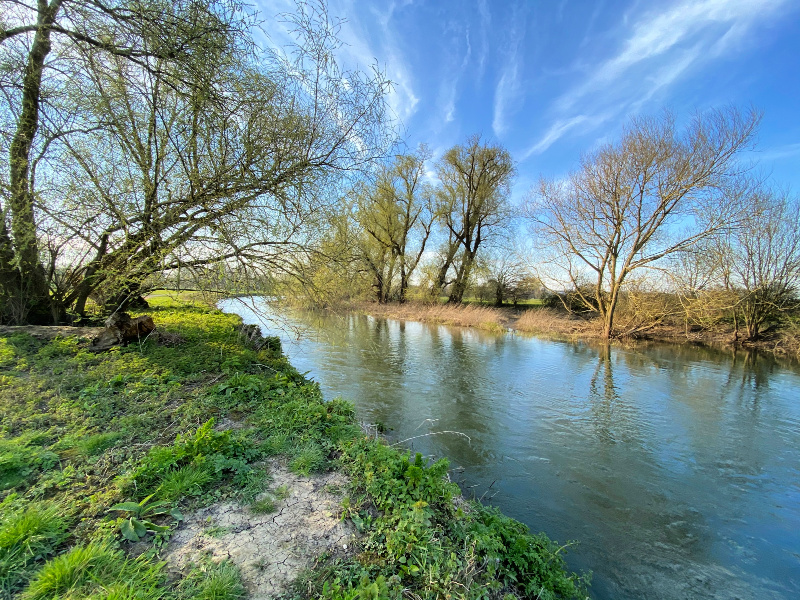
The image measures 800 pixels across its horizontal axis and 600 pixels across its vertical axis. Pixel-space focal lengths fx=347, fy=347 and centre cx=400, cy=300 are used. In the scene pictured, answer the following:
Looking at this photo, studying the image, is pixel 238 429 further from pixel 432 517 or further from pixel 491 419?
pixel 491 419

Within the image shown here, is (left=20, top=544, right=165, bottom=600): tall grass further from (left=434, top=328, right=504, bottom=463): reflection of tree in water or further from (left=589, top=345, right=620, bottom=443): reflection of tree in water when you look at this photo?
(left=589, top=345, right=620, bottom=443): reflection of tree in water

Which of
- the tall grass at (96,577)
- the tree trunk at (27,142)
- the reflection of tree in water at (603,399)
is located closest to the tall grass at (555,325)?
the reflection of tree in water at (603,399)

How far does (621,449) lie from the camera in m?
5.66

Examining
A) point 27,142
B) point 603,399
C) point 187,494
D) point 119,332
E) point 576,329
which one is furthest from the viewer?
point 576,329

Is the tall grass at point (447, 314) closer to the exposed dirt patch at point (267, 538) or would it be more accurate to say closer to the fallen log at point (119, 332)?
the fallen log at point (119, 332)

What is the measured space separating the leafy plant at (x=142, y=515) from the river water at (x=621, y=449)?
10.7 ft

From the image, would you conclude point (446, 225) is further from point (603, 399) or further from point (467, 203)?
point (603, 399)

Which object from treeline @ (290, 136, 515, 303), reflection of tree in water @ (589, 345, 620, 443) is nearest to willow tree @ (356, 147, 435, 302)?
treeline @ (290, 136, 515, 303)

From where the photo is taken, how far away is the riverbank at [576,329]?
15.2 meters

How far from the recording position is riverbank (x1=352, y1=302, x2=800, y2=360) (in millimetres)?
15188

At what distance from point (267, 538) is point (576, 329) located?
19078 millimetres

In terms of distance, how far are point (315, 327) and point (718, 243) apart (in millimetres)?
16800

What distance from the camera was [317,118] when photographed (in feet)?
20.0

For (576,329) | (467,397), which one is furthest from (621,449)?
(576,329)
